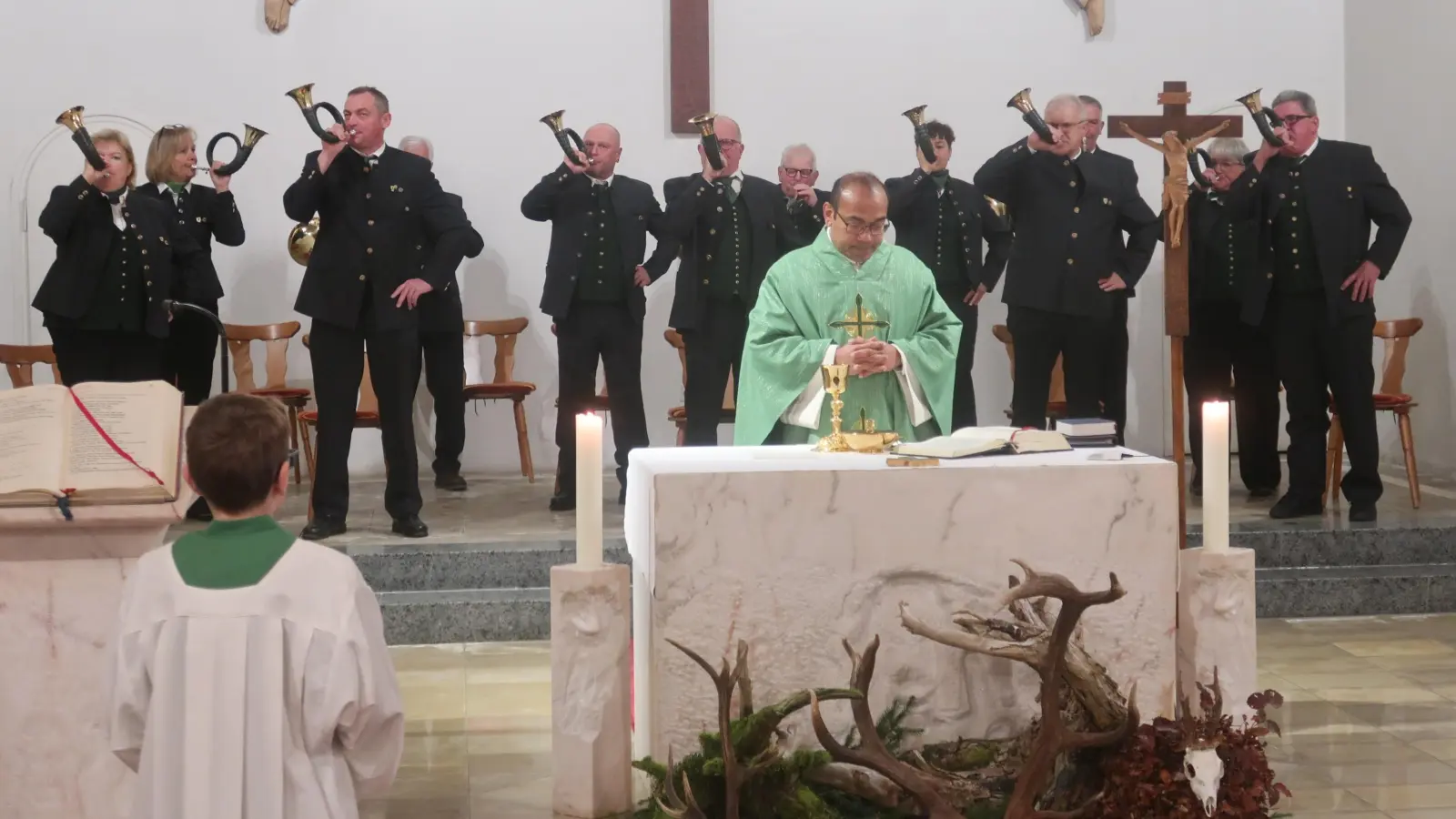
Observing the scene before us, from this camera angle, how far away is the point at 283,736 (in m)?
2.46

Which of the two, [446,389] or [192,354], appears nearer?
[192,354]

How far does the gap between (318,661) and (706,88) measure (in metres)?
6.75

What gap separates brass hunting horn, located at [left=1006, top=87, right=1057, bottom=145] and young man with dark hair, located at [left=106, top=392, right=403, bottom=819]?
4.24 meters

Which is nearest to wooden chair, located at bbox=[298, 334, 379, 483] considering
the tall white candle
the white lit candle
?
the white lit candle

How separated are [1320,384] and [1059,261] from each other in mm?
1246

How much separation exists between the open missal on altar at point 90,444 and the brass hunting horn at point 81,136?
3094 mm

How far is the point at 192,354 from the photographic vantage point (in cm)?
771

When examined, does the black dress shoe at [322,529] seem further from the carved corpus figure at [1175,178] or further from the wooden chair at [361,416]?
the carved corpus figure at [1175,178]

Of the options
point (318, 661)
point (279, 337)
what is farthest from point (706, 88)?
point (318, 661)

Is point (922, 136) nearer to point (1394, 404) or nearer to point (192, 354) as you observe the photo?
point (1394, 404)

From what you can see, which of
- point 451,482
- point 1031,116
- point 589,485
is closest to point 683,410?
point 451,482

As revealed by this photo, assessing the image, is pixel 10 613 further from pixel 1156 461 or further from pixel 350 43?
pixel 350 43

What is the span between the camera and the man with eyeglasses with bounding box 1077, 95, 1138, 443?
7.45 m

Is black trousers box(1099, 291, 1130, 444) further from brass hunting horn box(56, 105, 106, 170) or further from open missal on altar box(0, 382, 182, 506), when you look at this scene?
open missal on altar box(0, 382, 182, 506)
